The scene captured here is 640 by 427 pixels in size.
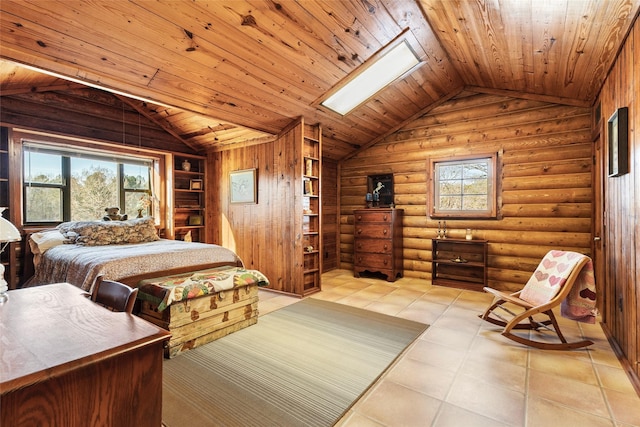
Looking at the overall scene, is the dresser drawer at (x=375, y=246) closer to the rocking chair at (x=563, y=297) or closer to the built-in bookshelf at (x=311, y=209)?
the built-in bookshelf at (x=311, y=209)

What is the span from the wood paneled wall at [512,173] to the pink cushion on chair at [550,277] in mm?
1541

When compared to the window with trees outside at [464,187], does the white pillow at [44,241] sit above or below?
below

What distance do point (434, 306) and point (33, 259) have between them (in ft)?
16.8

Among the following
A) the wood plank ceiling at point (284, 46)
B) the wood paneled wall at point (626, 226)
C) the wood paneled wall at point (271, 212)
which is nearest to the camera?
the wood paneled wall at point (626, 226)

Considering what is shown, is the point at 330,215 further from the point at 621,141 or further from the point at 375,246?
the point at 621,141

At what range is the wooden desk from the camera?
0.84 meters

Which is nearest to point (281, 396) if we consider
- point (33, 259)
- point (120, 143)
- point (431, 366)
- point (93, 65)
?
point (431, 366)

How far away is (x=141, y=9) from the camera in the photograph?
2.18 meters

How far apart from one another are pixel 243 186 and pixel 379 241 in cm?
252

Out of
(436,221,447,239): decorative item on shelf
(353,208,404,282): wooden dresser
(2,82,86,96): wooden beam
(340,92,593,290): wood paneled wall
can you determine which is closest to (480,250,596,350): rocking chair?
(340,92,593,290): wood paneled wall

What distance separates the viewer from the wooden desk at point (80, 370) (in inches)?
32.9

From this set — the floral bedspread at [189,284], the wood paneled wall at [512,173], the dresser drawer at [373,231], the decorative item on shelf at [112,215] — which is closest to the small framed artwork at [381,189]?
the wood paneled wall at [512,173]

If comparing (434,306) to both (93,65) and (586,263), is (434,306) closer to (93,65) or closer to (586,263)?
(586,263)

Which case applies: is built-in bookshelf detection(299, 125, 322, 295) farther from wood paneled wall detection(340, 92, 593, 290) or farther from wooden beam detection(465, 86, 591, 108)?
wooden beam detection(465, 86, 591, 108)
